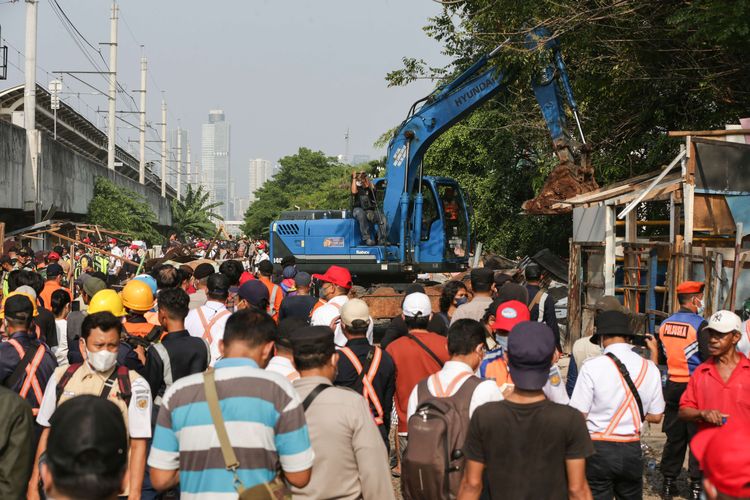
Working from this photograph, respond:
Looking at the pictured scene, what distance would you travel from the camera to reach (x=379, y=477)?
169 inches

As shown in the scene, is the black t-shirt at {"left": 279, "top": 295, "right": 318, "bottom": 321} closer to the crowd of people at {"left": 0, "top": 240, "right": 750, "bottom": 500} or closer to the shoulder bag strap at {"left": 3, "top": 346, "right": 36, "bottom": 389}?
the crowd of people at {"left": 0, "top": 240, "right": 750, "bottom": 500}

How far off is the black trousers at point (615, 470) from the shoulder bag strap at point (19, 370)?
134 inches

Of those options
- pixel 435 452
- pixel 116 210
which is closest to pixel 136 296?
pixel 435 452

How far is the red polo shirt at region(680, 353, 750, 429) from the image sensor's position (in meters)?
5.74

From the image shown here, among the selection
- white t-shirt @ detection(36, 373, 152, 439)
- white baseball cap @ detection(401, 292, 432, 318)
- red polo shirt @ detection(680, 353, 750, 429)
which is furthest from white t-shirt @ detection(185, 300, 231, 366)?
red polo shirt @ detection(680, 353, 750, 429)

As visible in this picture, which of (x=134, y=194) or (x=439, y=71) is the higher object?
(x=439, y=71)

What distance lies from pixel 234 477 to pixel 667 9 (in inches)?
520

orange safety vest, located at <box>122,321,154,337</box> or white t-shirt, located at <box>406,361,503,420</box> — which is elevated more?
orange safety vest, located at <box>122,321,154,337</box>

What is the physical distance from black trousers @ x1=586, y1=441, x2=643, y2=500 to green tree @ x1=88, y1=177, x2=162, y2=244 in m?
35.1

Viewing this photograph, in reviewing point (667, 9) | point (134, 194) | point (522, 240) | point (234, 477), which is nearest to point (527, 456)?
point (234, 477)

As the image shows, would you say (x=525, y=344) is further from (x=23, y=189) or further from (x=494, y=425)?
(x=23, y=189)

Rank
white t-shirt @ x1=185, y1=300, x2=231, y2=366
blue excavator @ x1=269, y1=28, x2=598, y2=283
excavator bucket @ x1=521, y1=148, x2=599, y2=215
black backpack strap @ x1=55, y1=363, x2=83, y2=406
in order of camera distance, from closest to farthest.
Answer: black backpack strap @ x1=55, y1=363, x2=83, y2=406, white t-shirt @ x1=185, y1=300, x2=231, y2=366, excavator bucket @ x1=521, y1=148, x2=599, y2=215, blue excavator @ x1=269, y1=28, x2=598, y2=283

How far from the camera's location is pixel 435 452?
15.0ft

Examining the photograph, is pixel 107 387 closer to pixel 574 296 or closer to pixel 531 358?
pixel 531 358
